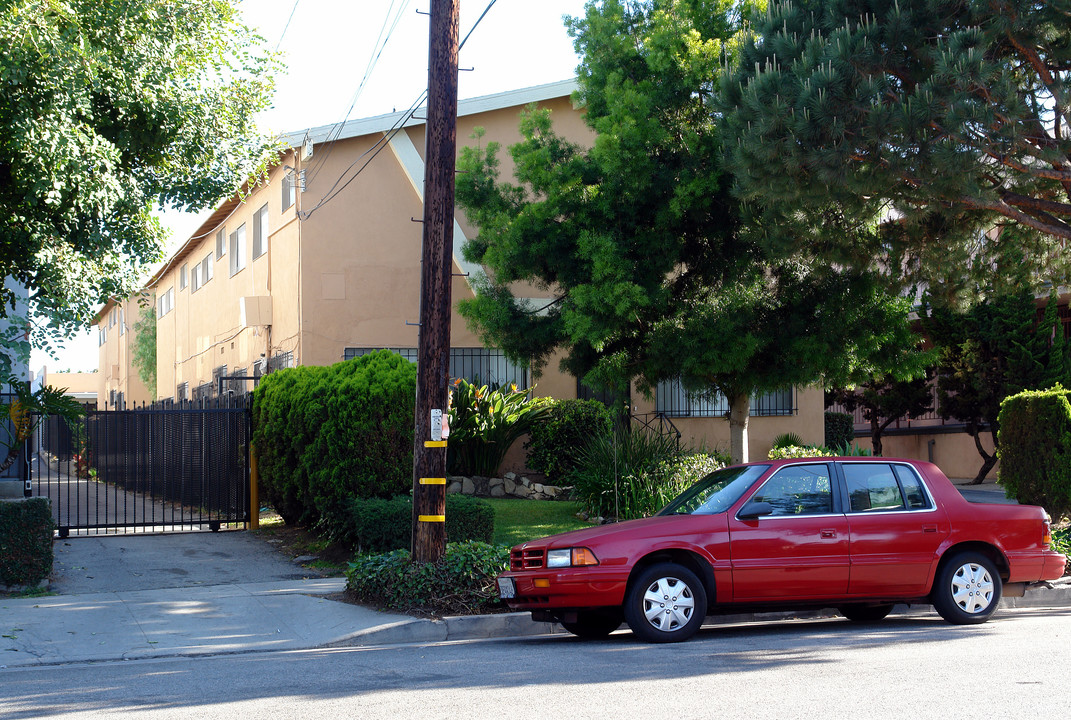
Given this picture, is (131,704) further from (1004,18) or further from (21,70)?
(1004,18)

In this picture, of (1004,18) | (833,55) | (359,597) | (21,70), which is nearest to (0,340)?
(21,70)

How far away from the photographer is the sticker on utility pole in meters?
10.2

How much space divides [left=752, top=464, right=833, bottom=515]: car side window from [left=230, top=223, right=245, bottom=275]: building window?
17.8m

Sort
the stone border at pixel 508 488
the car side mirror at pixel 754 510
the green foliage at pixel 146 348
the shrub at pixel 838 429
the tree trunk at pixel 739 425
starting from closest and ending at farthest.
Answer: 1. the car side mirror at pixel 754 510
2. the tree trunk at pixel 739 425
3. the stone border at pixel 508 488
4. the shrub at pixel 838 429
5. the green foliage at pixel 146 348

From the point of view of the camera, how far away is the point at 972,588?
917 centimetres

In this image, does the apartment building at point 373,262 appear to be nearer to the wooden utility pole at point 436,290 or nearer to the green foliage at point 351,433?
the green foliage at point 351,433

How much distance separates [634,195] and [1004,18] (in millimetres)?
4757

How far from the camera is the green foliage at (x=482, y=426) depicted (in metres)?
17.0

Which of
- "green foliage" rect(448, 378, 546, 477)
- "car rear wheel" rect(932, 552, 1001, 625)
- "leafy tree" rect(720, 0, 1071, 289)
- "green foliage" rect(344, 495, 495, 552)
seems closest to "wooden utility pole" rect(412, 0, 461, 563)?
"green foliage" rect(344, 495, 495, 552)

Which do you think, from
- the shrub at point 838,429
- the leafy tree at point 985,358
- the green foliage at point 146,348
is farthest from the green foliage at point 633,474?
the green foliage at point 146,348

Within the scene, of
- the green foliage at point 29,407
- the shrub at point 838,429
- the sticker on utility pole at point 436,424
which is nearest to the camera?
the sticker on utility pole at point 436,424

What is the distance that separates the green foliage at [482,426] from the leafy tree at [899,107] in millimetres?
6429

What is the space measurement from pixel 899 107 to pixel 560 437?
8895mm

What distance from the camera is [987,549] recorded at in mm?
9297
